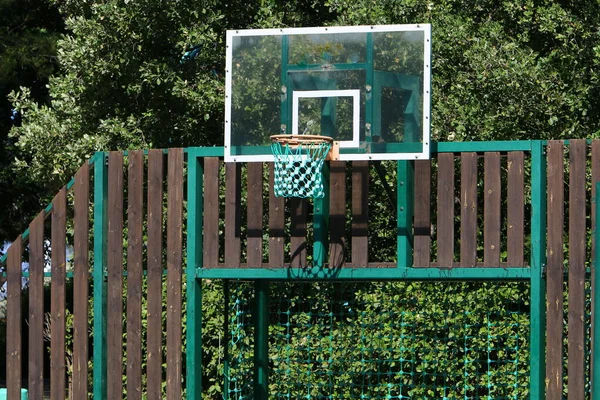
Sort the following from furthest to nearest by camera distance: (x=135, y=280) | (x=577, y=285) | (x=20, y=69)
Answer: (x=20, y=69), (x=135, y=280), (x=577, y=285)

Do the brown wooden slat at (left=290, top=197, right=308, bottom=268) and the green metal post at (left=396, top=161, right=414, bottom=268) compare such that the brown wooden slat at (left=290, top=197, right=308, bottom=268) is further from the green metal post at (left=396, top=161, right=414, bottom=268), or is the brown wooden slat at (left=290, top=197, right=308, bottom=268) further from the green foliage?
the green foliage

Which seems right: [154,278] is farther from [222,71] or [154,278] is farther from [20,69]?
[20,69]


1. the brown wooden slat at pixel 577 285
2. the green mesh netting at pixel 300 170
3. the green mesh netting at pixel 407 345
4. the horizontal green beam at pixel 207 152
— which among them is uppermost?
the horizontal green beam at pixel 207 152

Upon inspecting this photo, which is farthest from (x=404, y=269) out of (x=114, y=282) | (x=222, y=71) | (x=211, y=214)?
(x=222, y=71)

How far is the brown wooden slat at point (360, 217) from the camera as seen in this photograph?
29.9ft

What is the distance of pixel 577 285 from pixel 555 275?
7.4 inches

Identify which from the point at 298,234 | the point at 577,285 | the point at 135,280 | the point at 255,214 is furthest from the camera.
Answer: the point at 135,280

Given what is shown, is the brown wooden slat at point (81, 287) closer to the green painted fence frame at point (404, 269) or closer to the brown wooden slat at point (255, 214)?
the green painted fence frame at point (404, 269)

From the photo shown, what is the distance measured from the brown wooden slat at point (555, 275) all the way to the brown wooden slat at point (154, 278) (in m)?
3.29

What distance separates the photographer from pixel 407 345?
40.3ft

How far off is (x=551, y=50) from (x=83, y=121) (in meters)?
6.60

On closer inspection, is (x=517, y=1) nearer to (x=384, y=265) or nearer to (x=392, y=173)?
(x=392, y=173)

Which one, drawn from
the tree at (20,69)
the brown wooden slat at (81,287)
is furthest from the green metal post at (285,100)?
the tree at (20,69)

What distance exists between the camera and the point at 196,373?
929 centimetres
